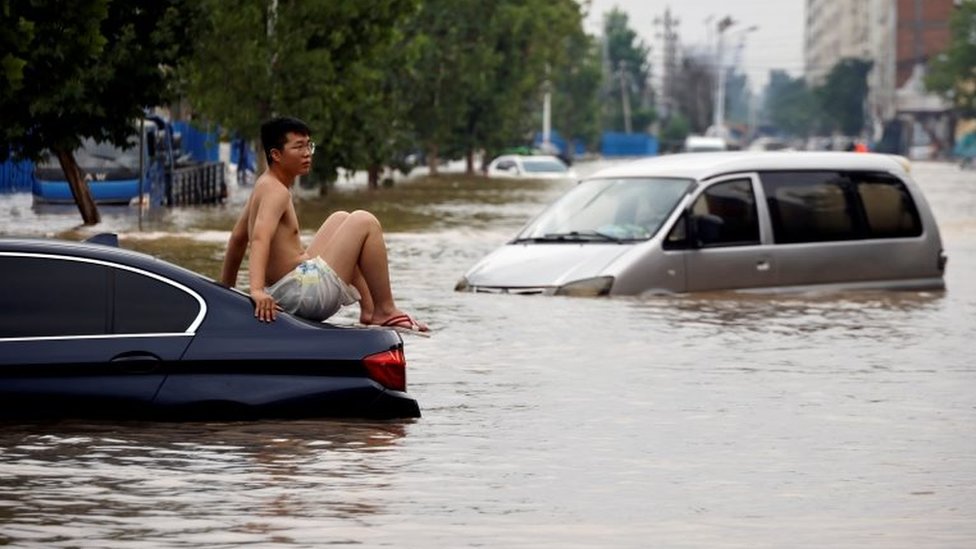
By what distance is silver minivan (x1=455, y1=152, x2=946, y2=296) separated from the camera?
70.2 feet

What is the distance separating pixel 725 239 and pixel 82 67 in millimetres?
11401

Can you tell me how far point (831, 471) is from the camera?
36.8ft

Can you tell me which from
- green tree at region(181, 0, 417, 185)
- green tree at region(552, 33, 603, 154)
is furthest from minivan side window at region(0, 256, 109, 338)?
green tree at region(552, 33, 603, 154)

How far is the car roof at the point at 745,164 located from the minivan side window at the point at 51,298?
11.2 meters

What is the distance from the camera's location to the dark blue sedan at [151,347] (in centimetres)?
1132

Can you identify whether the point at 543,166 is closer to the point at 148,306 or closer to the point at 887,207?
the point at 887,207

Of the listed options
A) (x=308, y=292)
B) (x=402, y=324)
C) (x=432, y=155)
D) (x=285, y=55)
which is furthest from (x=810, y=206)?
(x=432, y=155)

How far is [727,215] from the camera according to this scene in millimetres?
21891

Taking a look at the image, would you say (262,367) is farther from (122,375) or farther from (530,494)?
(530,494)

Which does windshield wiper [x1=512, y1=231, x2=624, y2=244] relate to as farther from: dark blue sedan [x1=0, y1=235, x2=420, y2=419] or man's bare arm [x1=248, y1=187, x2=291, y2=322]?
dark blue sedan [x1=0, y1=235, x2=420, y2=419]

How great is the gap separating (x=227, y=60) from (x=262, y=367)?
3324 centimetres

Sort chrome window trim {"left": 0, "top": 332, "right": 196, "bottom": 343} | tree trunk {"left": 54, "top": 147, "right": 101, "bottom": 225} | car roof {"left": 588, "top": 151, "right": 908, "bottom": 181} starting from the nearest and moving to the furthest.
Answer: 1. chrome window trim {"left": 0, "top": 332, "right": 196, "bottom": 343}
2. car roof {"left": 588, "top": 151, "right": 908, "bottom": 181}
3. tree trunk {"left": 54, "top": 147, "right": 101, "bottom": 225}

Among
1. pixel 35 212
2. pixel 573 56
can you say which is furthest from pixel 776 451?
pixel 573 56

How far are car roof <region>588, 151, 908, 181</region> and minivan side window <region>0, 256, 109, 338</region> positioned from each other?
11.2m
